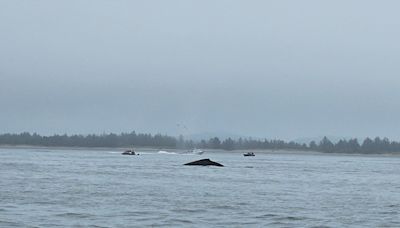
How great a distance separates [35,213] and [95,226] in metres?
4.81

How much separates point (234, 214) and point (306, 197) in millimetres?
12070

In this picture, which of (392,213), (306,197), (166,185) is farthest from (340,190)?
(392,213)

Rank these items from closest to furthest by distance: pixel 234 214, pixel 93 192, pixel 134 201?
pixel 234 214
pixel 134 201
pixel 93 192

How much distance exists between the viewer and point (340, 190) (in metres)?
54.2

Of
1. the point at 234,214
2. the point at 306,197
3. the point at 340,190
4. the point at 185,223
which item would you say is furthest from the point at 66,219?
the point at 340,190

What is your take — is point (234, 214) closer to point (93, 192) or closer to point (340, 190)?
point (93, 192)

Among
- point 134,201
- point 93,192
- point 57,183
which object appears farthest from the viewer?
point 57,183

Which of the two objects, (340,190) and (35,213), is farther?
(340,190)

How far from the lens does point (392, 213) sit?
3806cm

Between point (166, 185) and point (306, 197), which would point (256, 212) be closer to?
point (306, 197)

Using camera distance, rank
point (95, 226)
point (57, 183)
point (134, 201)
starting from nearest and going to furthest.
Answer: point (95, 226) → point (134, 201) → point (57, 183)

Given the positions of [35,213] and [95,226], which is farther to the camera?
[35,213]

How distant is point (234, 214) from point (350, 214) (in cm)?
557

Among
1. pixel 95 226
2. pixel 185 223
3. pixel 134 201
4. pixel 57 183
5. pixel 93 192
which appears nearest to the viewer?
pixel 95 226
